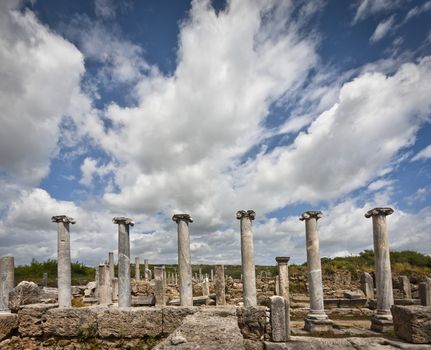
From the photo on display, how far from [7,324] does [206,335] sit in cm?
625

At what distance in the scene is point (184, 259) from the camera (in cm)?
1110

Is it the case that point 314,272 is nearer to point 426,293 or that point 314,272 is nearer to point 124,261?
point 124,261

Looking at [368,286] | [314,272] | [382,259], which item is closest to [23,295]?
[314,272]

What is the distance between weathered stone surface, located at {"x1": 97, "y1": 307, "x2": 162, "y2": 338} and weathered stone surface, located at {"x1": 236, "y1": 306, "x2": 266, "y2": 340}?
209 cm

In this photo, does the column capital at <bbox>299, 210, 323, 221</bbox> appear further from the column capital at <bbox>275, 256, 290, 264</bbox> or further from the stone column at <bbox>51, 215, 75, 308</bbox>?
the stone column at <bbox>51, 215, 75, 308</bbox>

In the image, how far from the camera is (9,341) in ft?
28.1

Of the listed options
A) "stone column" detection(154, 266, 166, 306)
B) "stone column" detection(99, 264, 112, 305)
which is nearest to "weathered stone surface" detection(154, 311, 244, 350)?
"stone column" detection(154, 266, 166, 306)

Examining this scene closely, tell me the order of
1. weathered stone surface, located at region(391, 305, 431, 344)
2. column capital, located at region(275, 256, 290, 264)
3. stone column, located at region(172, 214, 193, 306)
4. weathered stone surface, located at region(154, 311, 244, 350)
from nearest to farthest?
weathered stone surface, located at region(154, 311, 244, 350) < weathered stone surface, located at region(391, 305, 431, 344) < stone column, located at region(172, 214, 193, 306) < column capital, located at region(275, 256, 290, 264)

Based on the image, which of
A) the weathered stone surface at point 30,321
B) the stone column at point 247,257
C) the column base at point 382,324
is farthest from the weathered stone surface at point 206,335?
the column base at point 382,324

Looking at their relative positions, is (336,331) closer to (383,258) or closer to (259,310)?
(383,258)

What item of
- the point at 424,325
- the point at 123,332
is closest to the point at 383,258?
the point at 424,325

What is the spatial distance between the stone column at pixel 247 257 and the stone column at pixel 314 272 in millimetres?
1944

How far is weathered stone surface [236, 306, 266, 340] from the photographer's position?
7684 mm

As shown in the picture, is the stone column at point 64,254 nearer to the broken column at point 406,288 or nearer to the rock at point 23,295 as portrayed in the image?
the rock at point 23,295
